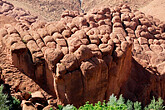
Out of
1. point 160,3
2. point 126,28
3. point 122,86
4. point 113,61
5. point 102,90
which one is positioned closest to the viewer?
point 102,90

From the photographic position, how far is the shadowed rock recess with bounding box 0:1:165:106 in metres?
16.5

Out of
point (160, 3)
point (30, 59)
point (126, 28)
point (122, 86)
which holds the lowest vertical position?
point (122, 86)

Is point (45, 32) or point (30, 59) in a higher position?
point (45, 32)

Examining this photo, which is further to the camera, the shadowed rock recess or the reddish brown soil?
the shadowed rock recess

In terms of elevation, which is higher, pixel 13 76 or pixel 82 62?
pixel 82 62

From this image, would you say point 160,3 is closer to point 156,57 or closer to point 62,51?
point 156,57

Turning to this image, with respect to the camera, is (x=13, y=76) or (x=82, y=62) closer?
(x=13, y=76)

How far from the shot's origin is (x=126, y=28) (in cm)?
2761

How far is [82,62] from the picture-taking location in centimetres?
1683

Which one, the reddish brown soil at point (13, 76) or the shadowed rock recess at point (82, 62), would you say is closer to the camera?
the reddish brown soil at point (13, 76)

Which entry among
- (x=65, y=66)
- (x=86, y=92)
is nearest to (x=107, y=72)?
(x=86, y=92)

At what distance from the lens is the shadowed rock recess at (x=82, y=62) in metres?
16.5

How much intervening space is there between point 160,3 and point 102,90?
118ft

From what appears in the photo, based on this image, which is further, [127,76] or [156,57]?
[156,57]
